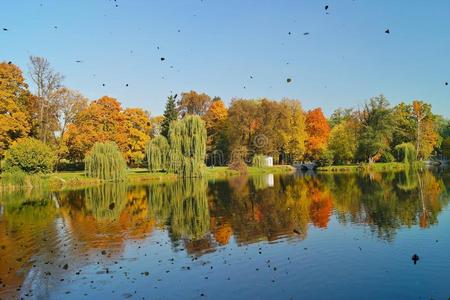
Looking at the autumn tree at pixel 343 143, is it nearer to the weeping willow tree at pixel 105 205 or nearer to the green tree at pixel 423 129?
the green tree at pixel 423 129

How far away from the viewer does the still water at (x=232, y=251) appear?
33.1 feet

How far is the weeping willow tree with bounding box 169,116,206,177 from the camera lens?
51.6 meters

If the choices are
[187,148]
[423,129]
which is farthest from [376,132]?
[187,148]

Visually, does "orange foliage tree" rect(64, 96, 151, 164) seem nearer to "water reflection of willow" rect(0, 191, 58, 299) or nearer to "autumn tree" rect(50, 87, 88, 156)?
"autumn tree" rect(50, 87, 88, 156)

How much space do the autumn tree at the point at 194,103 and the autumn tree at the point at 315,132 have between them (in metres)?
21.4

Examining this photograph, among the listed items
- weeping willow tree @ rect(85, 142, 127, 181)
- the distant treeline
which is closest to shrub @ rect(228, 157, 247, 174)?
the distant treeline

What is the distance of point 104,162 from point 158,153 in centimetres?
806

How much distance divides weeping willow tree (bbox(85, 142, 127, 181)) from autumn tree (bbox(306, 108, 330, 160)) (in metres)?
38.0

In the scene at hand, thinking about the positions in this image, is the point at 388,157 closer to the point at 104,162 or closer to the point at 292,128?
the point at 292,128

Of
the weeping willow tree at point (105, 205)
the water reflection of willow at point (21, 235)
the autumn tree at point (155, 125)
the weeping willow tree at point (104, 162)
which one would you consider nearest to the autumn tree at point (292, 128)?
the autumn tree at point (155, 125)

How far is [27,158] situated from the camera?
40.4 meters

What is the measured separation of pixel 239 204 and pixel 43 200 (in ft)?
50.7

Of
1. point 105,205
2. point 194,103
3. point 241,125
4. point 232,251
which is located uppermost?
point 194,103

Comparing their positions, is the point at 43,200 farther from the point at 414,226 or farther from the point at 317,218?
the point at 414,226
